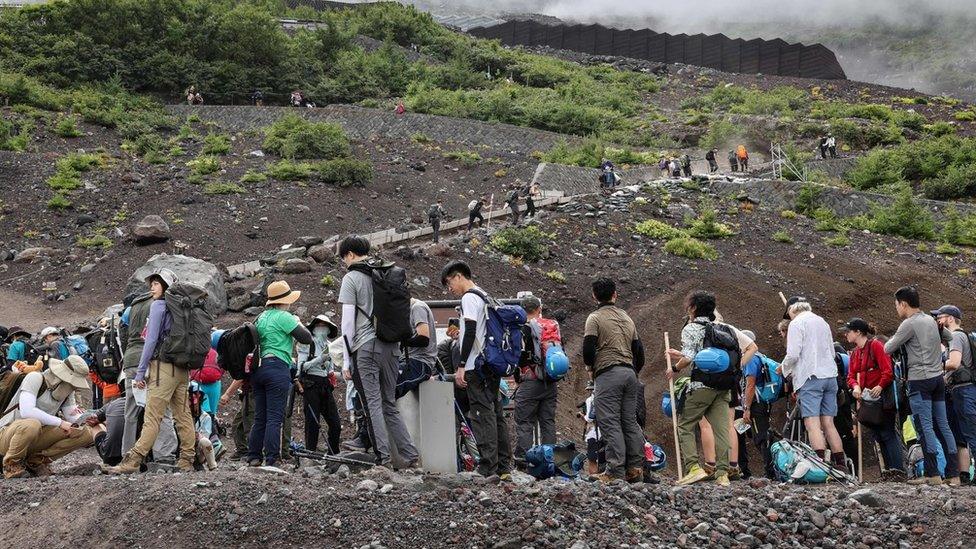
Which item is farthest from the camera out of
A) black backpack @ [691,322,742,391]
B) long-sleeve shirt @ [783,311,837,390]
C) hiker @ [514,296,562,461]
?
long-sleeve shirt @ [783,311,837,390]

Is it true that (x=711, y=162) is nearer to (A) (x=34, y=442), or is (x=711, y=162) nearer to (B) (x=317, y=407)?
(B) (x=317, y=407)

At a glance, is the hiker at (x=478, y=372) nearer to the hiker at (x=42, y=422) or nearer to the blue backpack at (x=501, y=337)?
the blue backpack at (x=501, y=337)

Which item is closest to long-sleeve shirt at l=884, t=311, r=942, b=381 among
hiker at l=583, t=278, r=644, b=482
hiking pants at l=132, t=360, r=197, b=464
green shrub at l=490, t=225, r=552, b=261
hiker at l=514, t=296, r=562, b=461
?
hiker at l=583, t=278, r=644, b=482

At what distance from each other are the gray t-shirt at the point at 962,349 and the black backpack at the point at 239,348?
233 inches

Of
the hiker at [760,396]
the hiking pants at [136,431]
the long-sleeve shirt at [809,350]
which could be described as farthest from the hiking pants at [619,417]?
the hiking pants at [136,431]

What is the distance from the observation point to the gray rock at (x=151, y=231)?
25172mm

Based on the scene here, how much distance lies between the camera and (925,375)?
953 centimetres

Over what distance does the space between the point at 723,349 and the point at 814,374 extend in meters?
1.25

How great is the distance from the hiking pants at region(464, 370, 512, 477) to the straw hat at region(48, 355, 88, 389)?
3090 millimetres

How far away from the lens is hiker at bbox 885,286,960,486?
952cm

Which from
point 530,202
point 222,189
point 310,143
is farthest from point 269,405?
point 310,143

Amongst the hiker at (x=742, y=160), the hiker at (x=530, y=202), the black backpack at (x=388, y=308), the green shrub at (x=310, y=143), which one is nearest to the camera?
the black backpack at (x=388, y=308)

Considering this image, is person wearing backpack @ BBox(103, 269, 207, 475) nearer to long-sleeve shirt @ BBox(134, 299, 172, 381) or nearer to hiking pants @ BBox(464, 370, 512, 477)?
long-sleeve shirt @ BBox(134, 299, 172, 381)

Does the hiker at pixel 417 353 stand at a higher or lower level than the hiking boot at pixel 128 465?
higher
